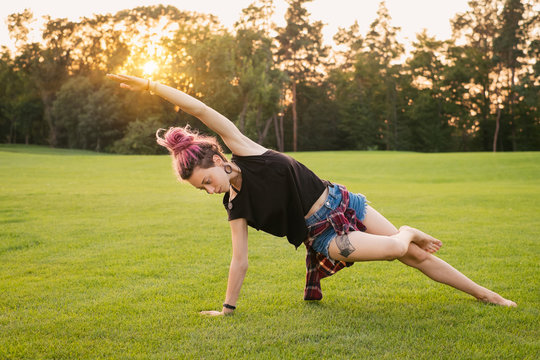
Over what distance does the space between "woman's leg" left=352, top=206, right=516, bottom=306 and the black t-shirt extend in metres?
0.68

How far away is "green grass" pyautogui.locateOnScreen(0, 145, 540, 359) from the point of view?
323 cm

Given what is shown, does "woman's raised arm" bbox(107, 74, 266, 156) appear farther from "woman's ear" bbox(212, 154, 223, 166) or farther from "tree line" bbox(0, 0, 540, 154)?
"tree line" bbox(0, 0, 540, 154)

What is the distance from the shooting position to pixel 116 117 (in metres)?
48.5

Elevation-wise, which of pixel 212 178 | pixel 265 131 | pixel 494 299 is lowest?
pixel 494 299

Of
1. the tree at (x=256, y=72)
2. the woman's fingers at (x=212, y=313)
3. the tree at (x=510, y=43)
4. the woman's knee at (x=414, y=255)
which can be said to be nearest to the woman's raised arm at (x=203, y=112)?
the woman's fingers at (x=212, y=313)

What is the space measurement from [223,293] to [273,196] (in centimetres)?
139

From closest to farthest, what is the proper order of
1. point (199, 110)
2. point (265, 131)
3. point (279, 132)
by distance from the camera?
point (199, 110) < point (265, 131) < point (279, 132)

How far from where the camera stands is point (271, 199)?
12.0ft

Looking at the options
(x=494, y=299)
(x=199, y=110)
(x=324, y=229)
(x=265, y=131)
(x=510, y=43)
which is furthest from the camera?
(x=265, y=131)

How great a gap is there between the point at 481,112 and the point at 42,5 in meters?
49.7

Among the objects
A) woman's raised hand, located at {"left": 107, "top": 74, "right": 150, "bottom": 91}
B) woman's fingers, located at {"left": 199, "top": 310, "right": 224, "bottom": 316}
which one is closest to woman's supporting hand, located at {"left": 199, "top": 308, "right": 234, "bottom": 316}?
woman's fingers, located at {"left": 199, "top": 310, "right": 224, "bottom": 316}

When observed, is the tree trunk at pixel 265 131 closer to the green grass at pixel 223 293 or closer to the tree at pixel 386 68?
the tree at pixel 386 68

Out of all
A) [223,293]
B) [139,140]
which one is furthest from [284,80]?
[223,293]

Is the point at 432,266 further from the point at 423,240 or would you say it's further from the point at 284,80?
the point at 284,80
